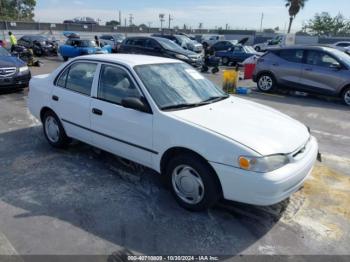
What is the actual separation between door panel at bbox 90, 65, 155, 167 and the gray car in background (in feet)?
26.1

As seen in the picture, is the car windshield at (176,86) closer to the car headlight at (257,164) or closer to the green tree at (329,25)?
the car headlight at (257,164)

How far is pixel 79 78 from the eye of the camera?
16.1 ft

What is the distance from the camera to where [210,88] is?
468 cm

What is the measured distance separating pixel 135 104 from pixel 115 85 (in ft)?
2.31

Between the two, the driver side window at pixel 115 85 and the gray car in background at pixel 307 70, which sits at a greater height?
the driver side window at pixel 115 85

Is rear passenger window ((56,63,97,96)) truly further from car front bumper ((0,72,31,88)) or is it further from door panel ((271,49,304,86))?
door panel ((271,49,304,86))

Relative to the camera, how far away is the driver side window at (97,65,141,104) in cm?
416

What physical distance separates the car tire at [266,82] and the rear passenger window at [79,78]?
8.23 meters

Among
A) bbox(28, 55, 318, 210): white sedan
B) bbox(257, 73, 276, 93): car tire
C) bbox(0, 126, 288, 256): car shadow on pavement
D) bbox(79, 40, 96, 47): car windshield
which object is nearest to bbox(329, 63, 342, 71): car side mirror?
bbox(257, 73, 276, 93): car tire

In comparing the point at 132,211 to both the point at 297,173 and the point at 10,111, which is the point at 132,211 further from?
the point at 10,111

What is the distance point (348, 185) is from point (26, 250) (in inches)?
161

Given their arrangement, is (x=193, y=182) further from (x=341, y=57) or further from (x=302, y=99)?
(x=341, y=57)

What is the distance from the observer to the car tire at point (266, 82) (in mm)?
11625

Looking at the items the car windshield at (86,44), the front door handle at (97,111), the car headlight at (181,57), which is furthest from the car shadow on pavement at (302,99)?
the car windshield at (86,44)
